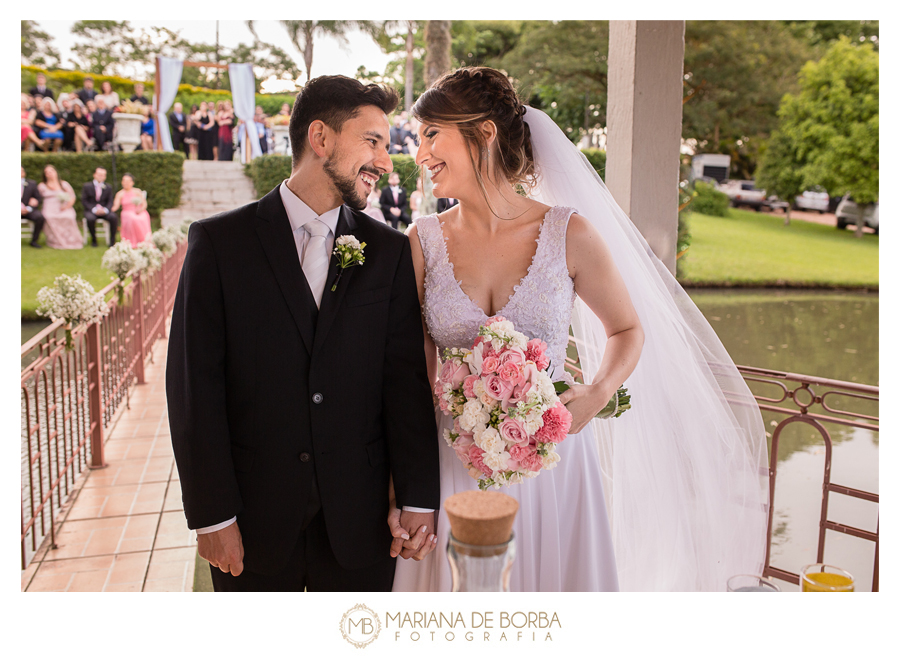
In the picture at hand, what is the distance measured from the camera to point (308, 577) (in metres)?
1.93

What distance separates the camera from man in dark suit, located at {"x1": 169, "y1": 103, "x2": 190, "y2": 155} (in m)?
17.1

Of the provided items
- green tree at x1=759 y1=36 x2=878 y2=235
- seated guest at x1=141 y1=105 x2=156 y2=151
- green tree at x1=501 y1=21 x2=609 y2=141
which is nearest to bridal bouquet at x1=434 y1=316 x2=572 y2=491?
seated guest at x1=141 y1=105 x2=156 y2=151

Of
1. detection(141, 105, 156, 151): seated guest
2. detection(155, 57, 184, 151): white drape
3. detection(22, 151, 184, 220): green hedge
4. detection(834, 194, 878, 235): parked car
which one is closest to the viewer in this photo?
detection(22, 151, 184, 220): green hedge

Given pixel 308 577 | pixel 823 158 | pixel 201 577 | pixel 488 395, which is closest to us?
pixel 488 395

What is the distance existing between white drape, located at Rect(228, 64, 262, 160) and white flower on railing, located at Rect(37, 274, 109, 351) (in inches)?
518

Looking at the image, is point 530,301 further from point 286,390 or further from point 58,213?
point 58,213

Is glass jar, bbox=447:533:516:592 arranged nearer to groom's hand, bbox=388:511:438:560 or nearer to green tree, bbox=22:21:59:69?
groom's hand, bbox=388:511:438:560

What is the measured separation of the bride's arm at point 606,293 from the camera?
2184 millimetres

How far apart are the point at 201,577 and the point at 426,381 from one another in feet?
8.09

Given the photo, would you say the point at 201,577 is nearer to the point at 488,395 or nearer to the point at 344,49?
the point at 488,395

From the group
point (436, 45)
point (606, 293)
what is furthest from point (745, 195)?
point (606, 293)

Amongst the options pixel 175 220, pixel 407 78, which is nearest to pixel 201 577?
pixel 175 220

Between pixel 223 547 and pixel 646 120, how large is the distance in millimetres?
2666

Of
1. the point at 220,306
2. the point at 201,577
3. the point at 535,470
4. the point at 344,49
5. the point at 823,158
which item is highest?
the point at 344,49
